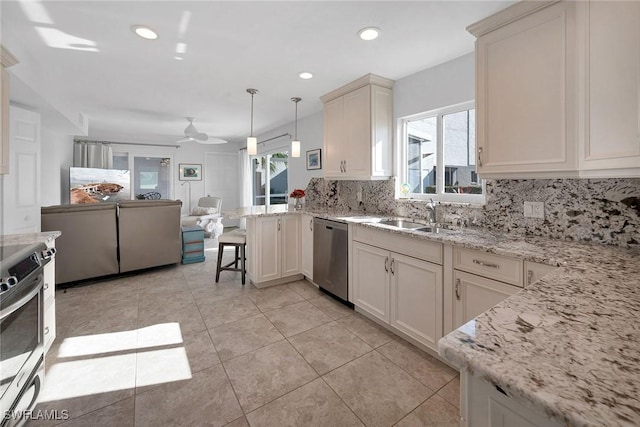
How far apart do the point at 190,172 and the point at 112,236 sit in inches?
163

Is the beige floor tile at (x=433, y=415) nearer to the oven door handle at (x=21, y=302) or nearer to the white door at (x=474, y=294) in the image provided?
the white door at (x=474, y=294)

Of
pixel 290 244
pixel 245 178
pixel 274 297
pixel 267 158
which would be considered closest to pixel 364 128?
pixel 290 244

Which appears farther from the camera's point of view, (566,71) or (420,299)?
(420,299)

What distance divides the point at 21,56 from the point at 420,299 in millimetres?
3870

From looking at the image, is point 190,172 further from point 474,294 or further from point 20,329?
point 474,294

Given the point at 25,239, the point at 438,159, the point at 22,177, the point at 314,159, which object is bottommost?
the point at 25,239

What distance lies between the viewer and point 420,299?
2.11 m

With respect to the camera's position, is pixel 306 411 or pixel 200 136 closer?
pixel 306 411

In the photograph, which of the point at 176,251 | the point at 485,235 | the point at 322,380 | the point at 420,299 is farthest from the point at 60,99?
the point at 485,235

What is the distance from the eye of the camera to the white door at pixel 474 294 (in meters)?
1.62

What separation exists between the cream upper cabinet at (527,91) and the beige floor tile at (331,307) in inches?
69.1

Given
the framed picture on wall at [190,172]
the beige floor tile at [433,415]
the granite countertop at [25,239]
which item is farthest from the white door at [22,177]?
the framed picture on wall at [190,172]

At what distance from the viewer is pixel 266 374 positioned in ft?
6.19

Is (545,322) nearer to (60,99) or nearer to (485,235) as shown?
(485,235)
